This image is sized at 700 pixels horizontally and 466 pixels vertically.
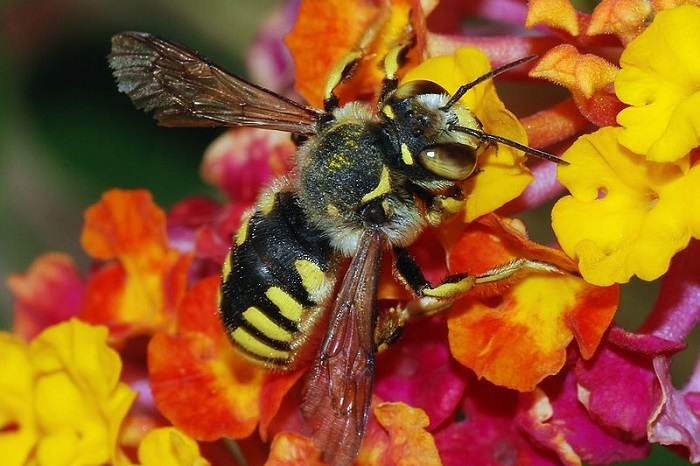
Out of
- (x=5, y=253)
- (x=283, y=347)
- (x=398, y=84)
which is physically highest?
(x=398, y=84)

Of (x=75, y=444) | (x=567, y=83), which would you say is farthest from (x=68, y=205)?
(x=567, y=83)

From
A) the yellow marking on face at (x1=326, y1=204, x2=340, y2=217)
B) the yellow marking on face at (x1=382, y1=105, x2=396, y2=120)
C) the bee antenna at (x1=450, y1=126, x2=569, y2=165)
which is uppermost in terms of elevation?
the yellow marking on face at (x1=382, y1=105, x2=396, y2=120)

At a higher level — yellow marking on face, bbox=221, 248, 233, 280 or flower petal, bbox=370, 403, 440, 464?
yellow marking on face, bbox=221, 248, 233, 280

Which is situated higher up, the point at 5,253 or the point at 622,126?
the point at 622,126

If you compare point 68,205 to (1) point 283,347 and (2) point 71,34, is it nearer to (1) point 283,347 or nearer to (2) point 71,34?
(2) point 71,34

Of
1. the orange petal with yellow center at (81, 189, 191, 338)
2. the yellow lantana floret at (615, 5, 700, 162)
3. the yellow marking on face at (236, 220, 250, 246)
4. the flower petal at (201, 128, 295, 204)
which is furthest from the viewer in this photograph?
the flower petal at (201, 128, 295, 204)

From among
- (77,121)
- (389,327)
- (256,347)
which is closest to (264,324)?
(256,347)

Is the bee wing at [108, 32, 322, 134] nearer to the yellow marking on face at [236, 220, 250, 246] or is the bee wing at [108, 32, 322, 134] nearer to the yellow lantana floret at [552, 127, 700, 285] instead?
the yellow marking on face at [236, 220, 250, 246]

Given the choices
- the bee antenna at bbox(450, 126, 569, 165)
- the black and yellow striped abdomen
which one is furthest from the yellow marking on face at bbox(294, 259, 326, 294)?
the bee antenna at bbox(450, 126, 569, 165)

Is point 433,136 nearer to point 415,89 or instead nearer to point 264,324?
point 415,89
